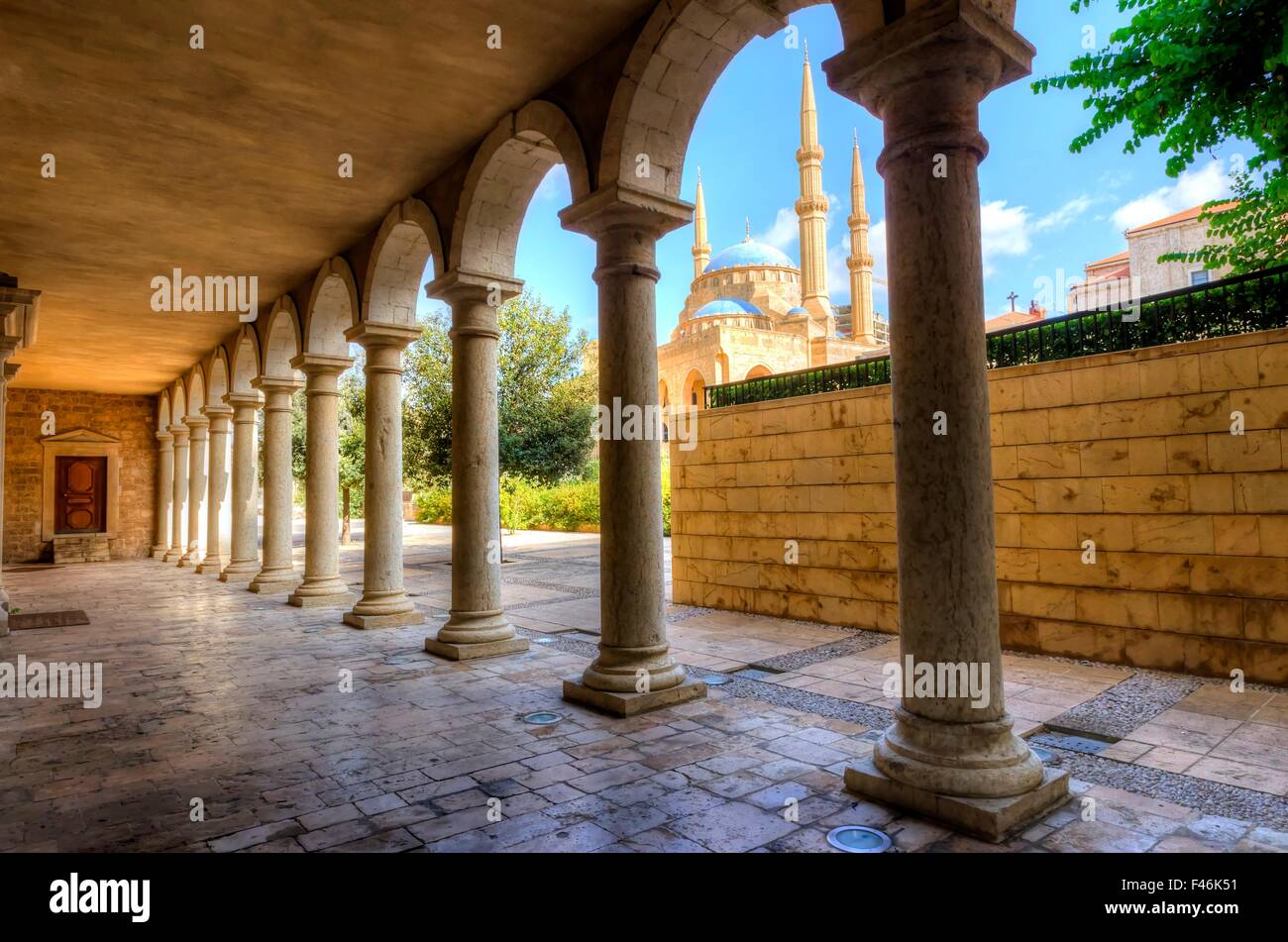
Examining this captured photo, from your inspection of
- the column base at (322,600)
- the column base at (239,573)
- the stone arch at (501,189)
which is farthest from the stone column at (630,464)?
the column base at (239,573)

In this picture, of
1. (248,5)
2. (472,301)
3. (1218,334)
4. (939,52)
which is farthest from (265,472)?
(1218,334)

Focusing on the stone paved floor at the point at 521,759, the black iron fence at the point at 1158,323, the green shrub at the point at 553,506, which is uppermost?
the black iron fence at the point at 1158,323

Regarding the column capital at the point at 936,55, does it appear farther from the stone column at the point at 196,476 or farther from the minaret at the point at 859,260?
the minaret at the point at 859,260

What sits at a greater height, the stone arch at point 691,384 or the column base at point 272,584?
the stone arch at point 691,384

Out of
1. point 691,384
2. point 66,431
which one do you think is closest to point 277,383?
point 66,431

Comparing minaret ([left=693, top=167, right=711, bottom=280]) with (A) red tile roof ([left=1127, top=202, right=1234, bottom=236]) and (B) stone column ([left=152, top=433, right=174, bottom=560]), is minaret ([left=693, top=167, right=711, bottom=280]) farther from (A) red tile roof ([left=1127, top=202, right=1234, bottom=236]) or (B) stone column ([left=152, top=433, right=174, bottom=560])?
(B) stone column ([left=152, top=433, right=174, bottom=560])

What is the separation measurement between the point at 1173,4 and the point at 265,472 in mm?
11880

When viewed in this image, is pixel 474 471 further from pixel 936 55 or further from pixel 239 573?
pixel 239 573

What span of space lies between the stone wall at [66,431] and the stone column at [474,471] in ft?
54.7

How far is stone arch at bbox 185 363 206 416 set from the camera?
49.1 ft

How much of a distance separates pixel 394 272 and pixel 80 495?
1546cm

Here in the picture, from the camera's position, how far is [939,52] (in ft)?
10.1

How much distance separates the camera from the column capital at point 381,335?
→ 8.08m
